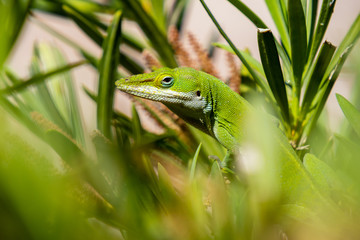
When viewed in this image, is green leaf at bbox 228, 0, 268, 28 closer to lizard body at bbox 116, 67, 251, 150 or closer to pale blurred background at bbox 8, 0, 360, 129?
A: lizard body at bbox 116, 67, 251, 150

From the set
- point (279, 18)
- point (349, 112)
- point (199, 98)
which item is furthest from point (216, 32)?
point (349, 112)

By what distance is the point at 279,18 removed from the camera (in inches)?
20.4

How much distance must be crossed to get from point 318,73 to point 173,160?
236 millimetres

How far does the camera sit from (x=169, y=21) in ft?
3.29

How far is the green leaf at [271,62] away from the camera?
402mm

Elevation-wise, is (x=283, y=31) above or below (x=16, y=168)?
below

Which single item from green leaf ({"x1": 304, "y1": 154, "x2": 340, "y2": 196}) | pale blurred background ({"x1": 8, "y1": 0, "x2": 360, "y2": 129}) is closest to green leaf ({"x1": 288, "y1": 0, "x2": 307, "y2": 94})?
green leaf ({"x1": 304, "y1": 154, "x2": 340, "y2": 196})

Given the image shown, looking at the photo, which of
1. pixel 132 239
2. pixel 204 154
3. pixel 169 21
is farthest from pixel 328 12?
pixel 169 21

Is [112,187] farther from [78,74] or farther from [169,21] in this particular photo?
[78,74]

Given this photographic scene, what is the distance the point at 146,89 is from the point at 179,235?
57 cm

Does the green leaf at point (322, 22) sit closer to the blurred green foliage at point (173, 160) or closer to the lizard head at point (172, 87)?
the blurred green foliage at point (173, 160)

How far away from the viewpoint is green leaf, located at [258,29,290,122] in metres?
0.40

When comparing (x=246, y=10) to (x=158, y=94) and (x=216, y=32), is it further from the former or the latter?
(x=216, y=32)

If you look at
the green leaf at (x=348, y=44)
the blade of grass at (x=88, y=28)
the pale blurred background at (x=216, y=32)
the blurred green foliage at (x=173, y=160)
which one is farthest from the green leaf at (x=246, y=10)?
the pale blurred background at (x=216, y=32)
